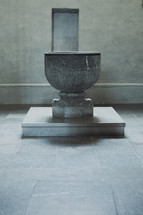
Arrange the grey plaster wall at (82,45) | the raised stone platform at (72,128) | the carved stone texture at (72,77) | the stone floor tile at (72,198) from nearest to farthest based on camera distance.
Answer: the stone floor tile at (72,198) → the raised stone platform at (72,128) → the carved stone texture at (72,77) → the grey plaster wall at (82,45)

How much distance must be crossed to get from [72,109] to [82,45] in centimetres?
257

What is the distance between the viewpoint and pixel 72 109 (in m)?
5.88

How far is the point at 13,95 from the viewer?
26.8ft

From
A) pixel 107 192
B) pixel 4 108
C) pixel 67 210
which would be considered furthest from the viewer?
pixel 4 108

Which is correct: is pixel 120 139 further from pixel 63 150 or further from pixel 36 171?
pixel 36 171

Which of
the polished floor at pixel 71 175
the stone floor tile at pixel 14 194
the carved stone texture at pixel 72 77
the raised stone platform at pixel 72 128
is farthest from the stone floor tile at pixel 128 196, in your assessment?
the carved stone texture at pixel 72 77

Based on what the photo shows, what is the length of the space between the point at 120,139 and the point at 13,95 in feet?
11.3

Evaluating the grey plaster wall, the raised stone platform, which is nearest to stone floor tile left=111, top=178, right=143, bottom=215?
the raised stone platform

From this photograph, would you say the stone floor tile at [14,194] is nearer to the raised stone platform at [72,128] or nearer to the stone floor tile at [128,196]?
the stone floor tile at [128,196]

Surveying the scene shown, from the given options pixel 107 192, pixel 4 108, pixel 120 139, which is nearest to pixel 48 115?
pixel 120 139

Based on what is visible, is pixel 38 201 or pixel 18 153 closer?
pixel 38 201

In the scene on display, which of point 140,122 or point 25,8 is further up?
point 25,8

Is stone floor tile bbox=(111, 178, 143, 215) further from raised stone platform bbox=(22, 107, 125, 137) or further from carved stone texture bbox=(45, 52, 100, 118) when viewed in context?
carved stone texture bbox=(45, 52, 100, 118)

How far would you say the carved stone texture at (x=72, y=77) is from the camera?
5637 millimetres
